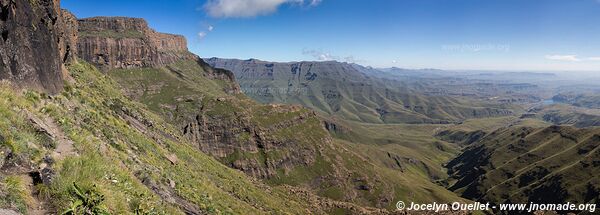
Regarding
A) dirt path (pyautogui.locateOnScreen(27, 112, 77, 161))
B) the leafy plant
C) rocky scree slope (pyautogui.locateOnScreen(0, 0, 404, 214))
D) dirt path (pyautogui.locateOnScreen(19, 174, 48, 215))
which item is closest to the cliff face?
rocky scree slope (pyautogui.locateOnScreen(0, 0, 404, 214))

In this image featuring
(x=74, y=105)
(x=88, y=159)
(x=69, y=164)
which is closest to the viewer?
(x=69, y=164)

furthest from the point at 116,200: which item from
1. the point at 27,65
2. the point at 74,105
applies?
the point at 74,105

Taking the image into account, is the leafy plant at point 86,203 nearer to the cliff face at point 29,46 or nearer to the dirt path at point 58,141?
the dirt path at point 58,141

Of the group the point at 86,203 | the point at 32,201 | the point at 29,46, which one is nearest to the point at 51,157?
the point at 32,201

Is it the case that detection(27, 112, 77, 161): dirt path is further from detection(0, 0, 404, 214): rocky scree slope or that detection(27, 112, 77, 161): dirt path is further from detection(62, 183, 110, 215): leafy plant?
detection(62, 183, 110, 215): leafy plant

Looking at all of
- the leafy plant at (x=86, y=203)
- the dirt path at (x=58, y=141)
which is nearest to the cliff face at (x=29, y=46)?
the dirt path at (x=58, y=141)

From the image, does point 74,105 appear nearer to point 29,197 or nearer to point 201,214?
point 201,214

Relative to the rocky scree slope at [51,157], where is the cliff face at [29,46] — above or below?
above
